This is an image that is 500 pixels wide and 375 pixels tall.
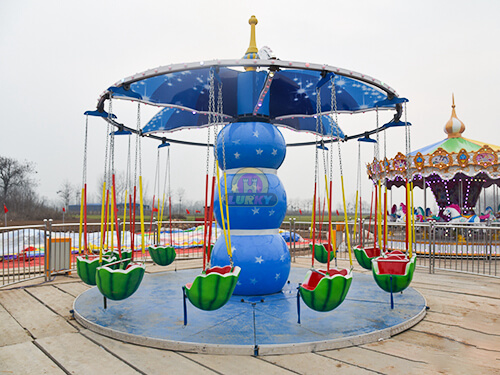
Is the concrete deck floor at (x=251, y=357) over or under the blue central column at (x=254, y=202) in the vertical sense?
under

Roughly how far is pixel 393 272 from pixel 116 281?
12.7 feet

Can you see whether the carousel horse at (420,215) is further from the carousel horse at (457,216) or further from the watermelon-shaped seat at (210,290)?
the watermelon-shaped seat at (210,290)

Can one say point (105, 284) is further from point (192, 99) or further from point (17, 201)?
point (17, 201)

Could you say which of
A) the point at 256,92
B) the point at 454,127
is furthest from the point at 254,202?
the point at 454,127

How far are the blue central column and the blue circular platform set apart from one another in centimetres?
39

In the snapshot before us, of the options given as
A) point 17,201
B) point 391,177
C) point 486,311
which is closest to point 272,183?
point 486,311

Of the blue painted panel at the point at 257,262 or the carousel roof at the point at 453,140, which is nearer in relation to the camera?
the blue painted panel at the point at 257,262

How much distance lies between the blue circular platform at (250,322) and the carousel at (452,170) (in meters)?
8.17

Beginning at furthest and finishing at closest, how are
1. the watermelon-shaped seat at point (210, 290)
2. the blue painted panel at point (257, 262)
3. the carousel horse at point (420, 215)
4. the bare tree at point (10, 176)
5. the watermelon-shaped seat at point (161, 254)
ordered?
the bare tree at point (10, 176), the carousel horse at point (420, 215), the watermelon-shaped seat at point (161, 254), the blue painted panel at point (257, 262), the watermelon-shaped seat at point (210, 290)

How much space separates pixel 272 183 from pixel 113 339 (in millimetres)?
3269

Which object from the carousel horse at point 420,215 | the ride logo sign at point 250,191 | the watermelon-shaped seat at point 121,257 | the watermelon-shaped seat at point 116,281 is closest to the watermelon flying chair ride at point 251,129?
the ride logo sign at point 250,191

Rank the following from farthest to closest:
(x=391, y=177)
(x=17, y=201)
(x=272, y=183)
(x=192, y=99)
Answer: (x=17, y=201) → (x=391, y=177) → (x=192, y=99) → (x=272, y=183)

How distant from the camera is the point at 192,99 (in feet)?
22.7

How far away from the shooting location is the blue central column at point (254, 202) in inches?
240
